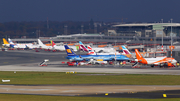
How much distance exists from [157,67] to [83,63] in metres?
20.1

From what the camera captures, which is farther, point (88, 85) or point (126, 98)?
point (88, 85)

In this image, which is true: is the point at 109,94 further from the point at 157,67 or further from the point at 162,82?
the point at 157,67

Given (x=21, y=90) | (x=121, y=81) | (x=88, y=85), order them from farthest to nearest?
1. (x=121, y=81)
2. (x=88, y=85)
3. (x=21, y=90)

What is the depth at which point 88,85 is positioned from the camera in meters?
44.6

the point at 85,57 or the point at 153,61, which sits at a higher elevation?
the point at 85,57

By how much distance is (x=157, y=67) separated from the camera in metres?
72.0

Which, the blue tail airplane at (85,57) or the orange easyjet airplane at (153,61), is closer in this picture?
the orange easyjet airplane at (153,61)

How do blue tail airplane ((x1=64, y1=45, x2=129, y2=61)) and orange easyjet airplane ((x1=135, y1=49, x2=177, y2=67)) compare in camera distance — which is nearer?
orange easyjet airplane ((x1=135, y1=49, x2=177, y2=67))

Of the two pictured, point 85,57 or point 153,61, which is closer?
point 153,61

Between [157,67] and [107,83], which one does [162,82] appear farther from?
[157,67]

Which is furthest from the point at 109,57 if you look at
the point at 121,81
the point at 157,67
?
the point at 121,81

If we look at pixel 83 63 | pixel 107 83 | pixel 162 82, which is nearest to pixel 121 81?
pixel 107 83

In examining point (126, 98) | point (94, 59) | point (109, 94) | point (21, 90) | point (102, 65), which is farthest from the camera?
point (94, 59)

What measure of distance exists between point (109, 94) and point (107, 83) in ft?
30.7
